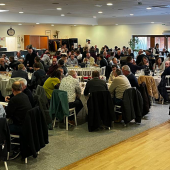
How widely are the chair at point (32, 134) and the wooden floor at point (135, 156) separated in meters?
0.54

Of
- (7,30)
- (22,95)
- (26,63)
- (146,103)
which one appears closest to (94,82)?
(146,103)

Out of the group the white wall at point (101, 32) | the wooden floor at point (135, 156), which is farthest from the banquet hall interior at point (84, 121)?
the white wall at point (101, 32)

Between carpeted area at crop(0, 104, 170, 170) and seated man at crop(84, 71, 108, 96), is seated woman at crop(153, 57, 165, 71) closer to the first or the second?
carpeted area at crop(0, 104, 170, 170)

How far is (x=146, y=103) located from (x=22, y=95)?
10.3ft

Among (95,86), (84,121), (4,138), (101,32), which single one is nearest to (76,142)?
(95,86)

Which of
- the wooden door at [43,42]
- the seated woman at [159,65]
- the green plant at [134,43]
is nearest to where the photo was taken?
the seated woman at [159,65]

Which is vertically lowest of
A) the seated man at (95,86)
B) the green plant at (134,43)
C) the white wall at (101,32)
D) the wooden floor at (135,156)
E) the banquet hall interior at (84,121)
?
the wooden floor at (135,156)

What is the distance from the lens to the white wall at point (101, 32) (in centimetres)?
2080

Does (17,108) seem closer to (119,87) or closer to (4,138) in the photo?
(4,138)

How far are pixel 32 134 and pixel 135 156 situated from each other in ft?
5.44

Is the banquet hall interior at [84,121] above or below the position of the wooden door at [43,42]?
below

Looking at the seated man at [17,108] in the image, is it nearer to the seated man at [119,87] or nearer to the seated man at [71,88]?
the seated man at [71,88]

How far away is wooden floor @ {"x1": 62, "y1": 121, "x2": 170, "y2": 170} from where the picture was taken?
4691 mm

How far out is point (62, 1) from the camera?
10828 millimetres
